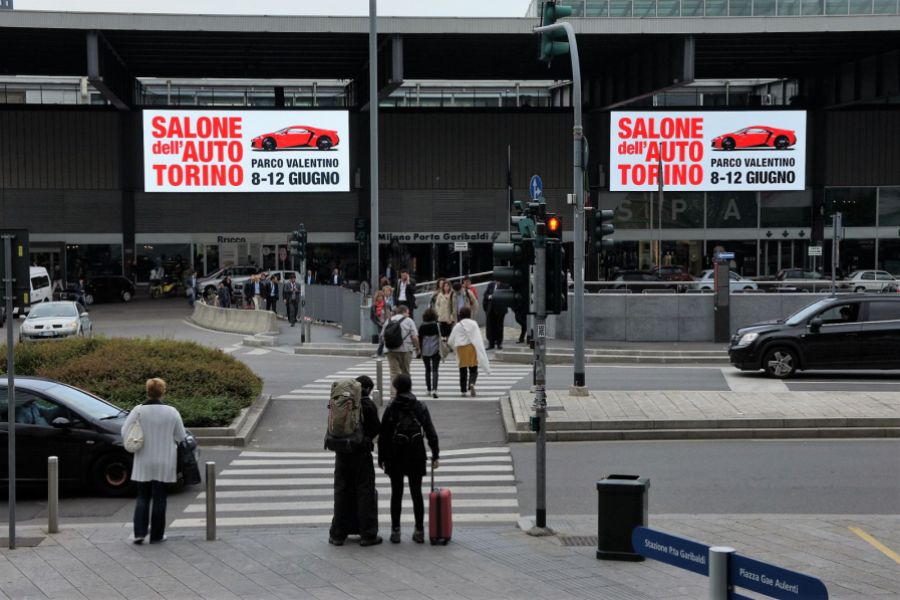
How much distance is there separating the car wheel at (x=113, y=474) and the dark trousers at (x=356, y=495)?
12.8ft

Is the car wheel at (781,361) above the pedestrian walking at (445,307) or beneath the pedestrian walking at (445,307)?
beneath

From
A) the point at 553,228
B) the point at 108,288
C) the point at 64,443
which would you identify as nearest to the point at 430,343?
the point at 64,443

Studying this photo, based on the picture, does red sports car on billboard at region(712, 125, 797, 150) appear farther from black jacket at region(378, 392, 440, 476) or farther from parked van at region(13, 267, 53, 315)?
black jacket at region(378, 392, 440, 476)

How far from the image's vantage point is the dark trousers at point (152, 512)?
1118cm

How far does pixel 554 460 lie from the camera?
1593 cm

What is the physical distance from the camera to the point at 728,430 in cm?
1747

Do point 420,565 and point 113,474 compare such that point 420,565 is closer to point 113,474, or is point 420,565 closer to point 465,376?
point 113,474

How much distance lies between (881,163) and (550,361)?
37.5 metres

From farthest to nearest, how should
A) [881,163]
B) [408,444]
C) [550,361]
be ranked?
[881,163], [550,361], [408,444]

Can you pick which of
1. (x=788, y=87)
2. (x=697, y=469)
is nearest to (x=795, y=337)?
(x=697, y=469)

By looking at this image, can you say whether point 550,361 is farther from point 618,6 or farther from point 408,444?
point 618,6

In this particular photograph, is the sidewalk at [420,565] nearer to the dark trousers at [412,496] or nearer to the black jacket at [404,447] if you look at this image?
the dark trousers at [412,496]

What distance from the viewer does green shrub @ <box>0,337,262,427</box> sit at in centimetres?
1827

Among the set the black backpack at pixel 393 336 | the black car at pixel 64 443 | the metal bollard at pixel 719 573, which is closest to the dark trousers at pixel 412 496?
the black car at pixel 64 443
